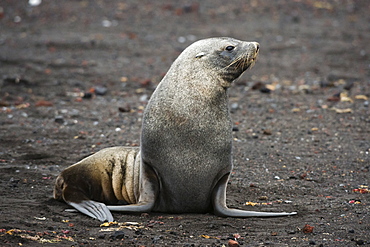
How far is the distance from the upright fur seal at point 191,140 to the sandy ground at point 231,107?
16cm

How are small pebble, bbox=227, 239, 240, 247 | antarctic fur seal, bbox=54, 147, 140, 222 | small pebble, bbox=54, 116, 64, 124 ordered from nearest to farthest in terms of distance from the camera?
small pebble, bbox=227, 239, 240, 247 → antarctic fur seal, bbox=54, 147, 140, 222 → small pebble, bbox=54, 116, 64, 124

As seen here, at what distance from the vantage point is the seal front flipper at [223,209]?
A: 4828 millimetres

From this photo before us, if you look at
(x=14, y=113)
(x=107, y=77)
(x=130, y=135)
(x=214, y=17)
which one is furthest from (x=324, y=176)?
(x=214, y=17)

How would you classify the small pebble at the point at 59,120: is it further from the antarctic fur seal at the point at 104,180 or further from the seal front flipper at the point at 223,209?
the seal front flipper at the point at 223,209

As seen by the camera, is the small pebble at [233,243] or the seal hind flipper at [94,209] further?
the seal hind flipper at [94,209]

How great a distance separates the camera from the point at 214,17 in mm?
14297

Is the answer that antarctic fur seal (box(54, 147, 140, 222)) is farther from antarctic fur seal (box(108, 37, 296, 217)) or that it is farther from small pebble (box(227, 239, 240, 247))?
small pebble (box(227, 239, 240, 247))

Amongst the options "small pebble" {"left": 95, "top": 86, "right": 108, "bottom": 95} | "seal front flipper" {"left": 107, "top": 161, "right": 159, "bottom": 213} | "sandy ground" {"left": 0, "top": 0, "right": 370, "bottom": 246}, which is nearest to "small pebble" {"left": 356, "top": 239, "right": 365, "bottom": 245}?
"sandy ground" {"left": 0, "top": 0, "right": 370, "bottom": 246}

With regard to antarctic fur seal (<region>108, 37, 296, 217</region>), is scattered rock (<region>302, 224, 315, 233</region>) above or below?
below

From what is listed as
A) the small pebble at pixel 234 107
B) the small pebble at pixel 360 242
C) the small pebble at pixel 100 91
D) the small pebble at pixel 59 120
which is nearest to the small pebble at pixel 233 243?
the small pebble at pixel 360 242

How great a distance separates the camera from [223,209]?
4.88 m

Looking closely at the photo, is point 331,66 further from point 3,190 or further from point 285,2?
point 3,190

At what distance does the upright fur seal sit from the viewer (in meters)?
4.88

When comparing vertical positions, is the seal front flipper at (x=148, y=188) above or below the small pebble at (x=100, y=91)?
below
